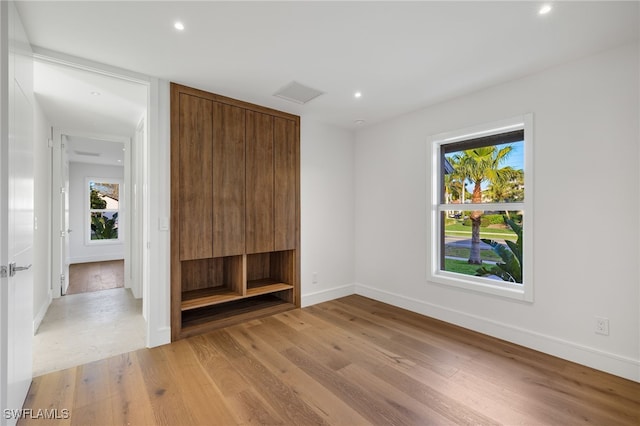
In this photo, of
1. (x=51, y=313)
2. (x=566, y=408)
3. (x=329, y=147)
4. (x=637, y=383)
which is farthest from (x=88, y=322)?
(x=637, y=383)

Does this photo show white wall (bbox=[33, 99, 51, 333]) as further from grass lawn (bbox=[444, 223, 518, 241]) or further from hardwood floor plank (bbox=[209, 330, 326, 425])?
grass lawn (bbox=[444, 223, 518, 241])

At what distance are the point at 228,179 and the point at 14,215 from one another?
5.54 feet

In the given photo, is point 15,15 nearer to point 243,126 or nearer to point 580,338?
point 243,126

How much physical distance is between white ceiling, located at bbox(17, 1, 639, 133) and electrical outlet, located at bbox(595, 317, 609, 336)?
2102mm

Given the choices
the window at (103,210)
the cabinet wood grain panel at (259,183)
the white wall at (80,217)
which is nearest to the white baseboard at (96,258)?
the white wall at (80,217)

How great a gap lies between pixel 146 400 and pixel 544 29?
3.67m

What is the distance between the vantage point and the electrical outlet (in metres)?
2.24

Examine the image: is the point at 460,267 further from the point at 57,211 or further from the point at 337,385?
the point at 57,211

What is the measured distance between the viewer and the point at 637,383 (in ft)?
6.81

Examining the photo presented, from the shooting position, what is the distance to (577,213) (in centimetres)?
238

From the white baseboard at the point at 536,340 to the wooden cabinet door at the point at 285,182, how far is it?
5.46 feet

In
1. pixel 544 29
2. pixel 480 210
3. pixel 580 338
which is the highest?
pixel 544 29

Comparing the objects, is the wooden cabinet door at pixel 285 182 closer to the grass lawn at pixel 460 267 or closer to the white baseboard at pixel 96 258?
the grass lawn at pixel 460 267
